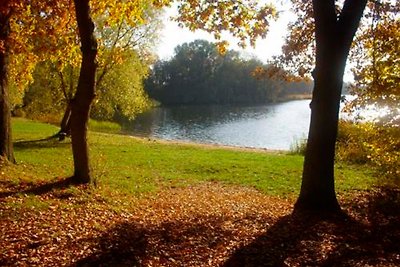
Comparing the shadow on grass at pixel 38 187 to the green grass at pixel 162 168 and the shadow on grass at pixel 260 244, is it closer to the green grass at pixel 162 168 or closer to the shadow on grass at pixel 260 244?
the green grass at pixel 162 168

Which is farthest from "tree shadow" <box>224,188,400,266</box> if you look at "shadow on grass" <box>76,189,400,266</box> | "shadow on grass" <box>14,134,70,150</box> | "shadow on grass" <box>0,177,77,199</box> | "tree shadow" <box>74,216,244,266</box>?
"shadow on grass" <box>14,134,70,150</box>

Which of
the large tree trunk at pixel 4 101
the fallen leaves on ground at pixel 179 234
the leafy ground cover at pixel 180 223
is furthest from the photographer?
the large tree trunk at pixel 4 101

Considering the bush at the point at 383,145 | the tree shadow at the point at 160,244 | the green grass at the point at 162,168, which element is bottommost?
the green grass at the point at 162,168

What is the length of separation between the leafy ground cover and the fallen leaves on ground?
0.02m

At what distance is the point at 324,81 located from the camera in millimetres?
10078

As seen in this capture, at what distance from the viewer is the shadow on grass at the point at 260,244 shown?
728 cm

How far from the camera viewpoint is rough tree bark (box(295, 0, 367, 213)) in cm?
995

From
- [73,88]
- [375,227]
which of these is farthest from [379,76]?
[73,88]

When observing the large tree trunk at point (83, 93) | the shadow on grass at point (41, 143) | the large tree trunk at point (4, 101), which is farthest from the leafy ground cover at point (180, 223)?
the shadow on grass at point (41, 143)

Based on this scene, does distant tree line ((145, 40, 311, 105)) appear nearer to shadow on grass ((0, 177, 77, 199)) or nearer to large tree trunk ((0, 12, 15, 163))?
large tree trunk ((0, 12, 15, 163))

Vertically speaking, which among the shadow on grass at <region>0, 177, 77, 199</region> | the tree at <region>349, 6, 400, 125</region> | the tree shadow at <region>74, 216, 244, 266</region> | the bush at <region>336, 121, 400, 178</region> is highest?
the tree at <region>349, 6, 400, 125</region>

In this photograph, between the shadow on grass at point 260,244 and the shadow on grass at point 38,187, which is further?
the shadow on grass at point 38,187

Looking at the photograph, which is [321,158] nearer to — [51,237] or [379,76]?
[379,76]

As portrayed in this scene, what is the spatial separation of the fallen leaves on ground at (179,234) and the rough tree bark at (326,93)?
85 cm
